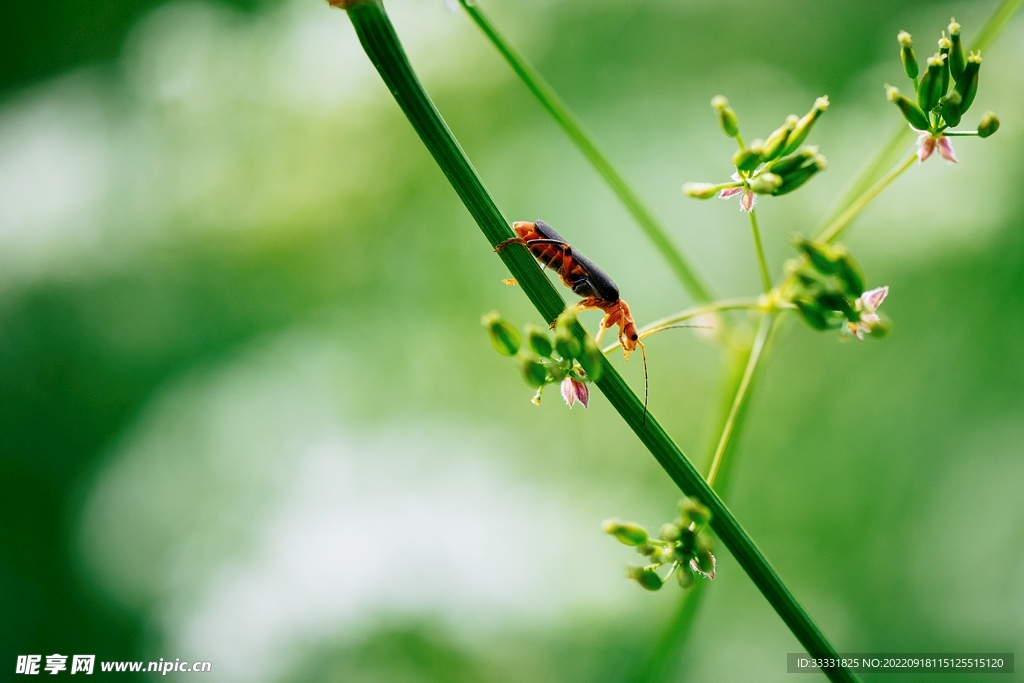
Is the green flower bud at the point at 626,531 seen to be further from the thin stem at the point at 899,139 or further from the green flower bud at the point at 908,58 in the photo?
the thin stem at the point at 899,139

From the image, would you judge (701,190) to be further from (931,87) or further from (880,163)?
(880,163)

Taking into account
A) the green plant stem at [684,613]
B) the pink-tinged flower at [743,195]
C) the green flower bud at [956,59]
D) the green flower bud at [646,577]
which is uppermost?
the green flower bud at [956,59]

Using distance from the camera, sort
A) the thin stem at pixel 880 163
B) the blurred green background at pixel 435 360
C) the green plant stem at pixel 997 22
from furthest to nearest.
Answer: the blurred green background at pixel 435 360 → the thin stem at pixel 880 163 → the green plant stem at pixel 997 22

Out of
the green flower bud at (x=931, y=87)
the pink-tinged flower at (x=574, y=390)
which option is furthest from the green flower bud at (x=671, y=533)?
the green flower bud at (x=931, y=87)

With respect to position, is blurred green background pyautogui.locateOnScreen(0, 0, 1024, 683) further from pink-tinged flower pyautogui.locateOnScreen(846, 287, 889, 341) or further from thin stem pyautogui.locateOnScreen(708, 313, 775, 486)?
pink-tinged flower pyautogui.locateOnScreen(846, 287, 889, 341)

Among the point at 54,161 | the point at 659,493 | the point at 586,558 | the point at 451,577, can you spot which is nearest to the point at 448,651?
the point at 451,577

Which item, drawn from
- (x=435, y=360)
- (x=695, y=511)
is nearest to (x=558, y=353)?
(x=695, y=511)

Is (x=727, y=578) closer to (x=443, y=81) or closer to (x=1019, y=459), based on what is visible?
(x=1019, y=459)
